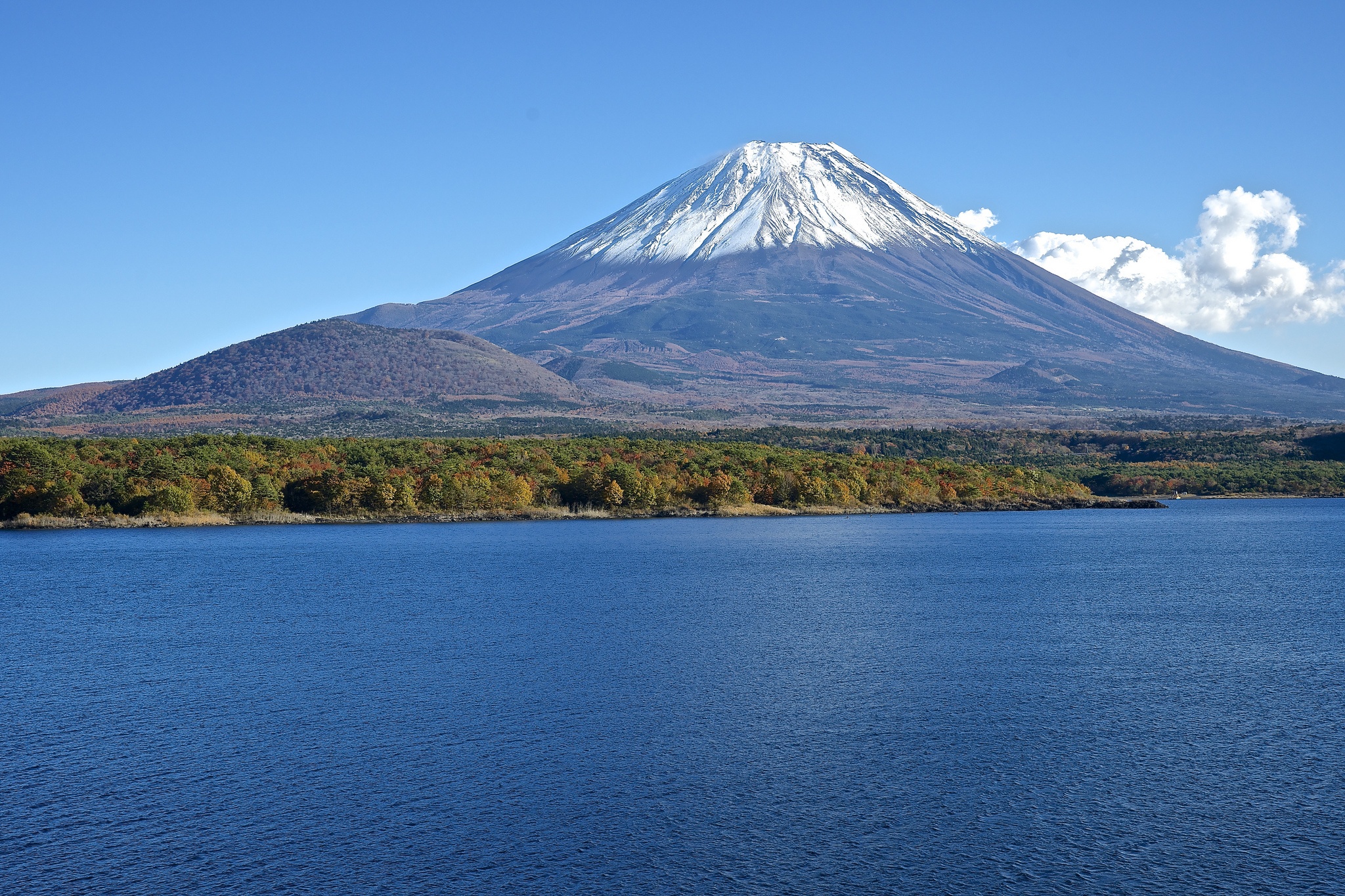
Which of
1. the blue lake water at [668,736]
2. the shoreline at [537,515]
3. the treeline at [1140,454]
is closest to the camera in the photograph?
the blue lake water at [668,736]

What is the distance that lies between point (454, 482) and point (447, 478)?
64 centimetres

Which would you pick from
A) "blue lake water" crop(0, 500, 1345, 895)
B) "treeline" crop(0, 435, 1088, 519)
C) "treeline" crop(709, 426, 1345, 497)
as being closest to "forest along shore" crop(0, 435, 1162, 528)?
"treeline" crop(0, 435, 1088, 519)

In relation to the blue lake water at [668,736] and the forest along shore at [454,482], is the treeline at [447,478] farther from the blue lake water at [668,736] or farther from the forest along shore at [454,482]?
the blue lake water at [668,736]

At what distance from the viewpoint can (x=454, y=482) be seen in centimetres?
8031

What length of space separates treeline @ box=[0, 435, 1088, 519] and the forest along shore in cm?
12

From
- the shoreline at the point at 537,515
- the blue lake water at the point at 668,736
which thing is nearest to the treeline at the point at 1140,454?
the shoreline at the point at 537,515

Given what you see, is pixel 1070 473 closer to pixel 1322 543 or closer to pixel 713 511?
Result: pixel 713 511

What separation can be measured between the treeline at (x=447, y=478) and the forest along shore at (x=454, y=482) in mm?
116

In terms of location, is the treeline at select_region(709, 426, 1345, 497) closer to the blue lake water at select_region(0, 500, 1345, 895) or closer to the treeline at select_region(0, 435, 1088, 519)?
the treeline at select_region(0, 435, 1088, 519)

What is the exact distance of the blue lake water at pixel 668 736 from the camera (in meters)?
15.8

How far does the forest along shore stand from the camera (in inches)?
2842

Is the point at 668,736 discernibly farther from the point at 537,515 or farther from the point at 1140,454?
the point at 1140,454

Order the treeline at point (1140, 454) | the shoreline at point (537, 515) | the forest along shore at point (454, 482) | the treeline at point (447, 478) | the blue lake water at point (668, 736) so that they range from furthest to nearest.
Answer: the treeline at point (1140, 454) → the treeline at point (447, 478) → the forest along shore at point (454, 482) → the shoreline at point (537, 515) → the blue lake water at point (668, 736)

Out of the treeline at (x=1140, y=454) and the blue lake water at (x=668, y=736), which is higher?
the treeline at (x=1140, y=454)
